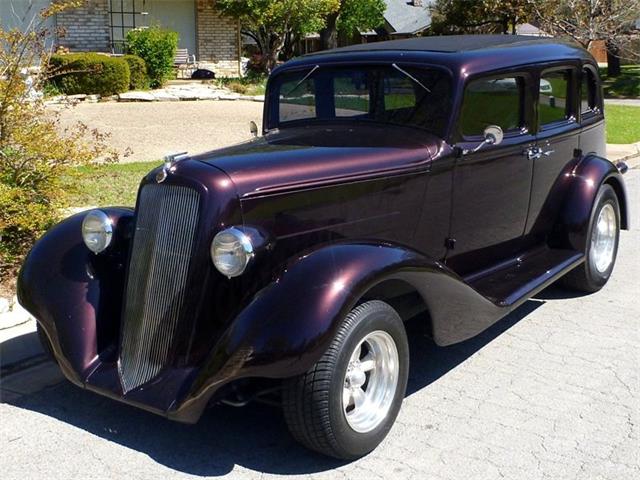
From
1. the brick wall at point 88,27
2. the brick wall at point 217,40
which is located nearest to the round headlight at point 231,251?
the brick wall at point 88,27

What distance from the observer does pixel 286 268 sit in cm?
356

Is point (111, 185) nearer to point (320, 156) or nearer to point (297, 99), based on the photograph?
point (297, 99)

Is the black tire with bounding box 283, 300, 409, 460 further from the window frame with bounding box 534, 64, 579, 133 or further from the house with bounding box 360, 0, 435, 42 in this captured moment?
the house with bounding box 360, 0, 435, 42

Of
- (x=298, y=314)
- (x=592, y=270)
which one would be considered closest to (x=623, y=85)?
(x=592, y=270)

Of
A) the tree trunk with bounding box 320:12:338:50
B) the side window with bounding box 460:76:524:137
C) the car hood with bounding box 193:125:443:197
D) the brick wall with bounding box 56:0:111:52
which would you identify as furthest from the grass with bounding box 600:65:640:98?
the car hood with bounding box 193:125:443:197

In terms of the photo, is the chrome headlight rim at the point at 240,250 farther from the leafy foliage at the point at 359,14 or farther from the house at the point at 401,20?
the house at the point at 401,20

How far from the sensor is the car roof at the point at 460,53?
4.78 metres

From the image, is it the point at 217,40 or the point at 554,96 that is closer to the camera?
the point at 554,96

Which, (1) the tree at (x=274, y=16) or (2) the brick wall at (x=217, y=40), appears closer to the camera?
(1) the tree at (x=274, y=16)

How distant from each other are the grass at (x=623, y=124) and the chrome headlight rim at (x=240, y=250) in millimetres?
12351

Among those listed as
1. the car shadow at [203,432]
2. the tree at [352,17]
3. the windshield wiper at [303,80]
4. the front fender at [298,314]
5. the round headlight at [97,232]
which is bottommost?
the car shadow at [203,432]

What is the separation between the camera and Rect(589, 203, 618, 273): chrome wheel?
6.01 meters

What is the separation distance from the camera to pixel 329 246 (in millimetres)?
3689

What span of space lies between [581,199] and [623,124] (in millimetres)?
12850
